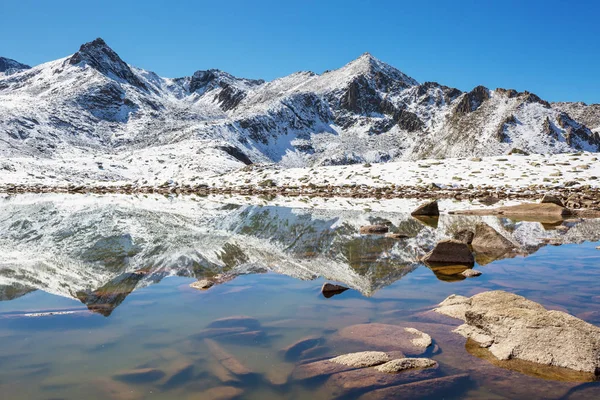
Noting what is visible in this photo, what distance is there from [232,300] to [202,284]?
4.03 feet

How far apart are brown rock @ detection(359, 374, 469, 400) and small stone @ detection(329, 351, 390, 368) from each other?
0.56 meters

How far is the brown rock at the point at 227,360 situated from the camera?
522 cm

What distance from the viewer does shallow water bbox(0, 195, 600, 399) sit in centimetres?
496

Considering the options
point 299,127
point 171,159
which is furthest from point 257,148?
point 171,159

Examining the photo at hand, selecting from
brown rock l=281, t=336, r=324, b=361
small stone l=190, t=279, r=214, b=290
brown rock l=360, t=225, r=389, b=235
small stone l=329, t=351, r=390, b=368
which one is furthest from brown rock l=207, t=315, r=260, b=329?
brown rock l=360, t=225, r=389, b=235

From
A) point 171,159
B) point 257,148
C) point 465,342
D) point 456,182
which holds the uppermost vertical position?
point 257,148

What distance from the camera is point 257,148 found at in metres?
152

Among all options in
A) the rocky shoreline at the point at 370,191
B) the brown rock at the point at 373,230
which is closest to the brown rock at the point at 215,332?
the brown rock at the point at 373,230

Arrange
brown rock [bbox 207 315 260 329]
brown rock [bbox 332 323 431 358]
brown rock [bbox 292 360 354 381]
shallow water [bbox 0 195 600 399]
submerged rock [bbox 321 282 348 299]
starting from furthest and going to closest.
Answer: submerged rock [bbox 321 282 348 299] < brown rock [bbox 207 315 260 329] < brown rock [bbox 332 323 431 358] < brown rock [bbox 292 360 354 381] < shallow water [bbox 0 195 600 399]

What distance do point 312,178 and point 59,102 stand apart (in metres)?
128

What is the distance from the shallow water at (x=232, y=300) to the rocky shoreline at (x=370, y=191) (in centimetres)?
1508

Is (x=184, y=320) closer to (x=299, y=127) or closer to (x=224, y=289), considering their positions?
(x=224, y=289)

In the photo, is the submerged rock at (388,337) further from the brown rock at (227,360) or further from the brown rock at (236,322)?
the brown rock at (227,360)

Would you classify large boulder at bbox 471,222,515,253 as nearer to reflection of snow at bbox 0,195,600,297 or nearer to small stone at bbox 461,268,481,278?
reflection of snow at bbox 0,195,600,297
